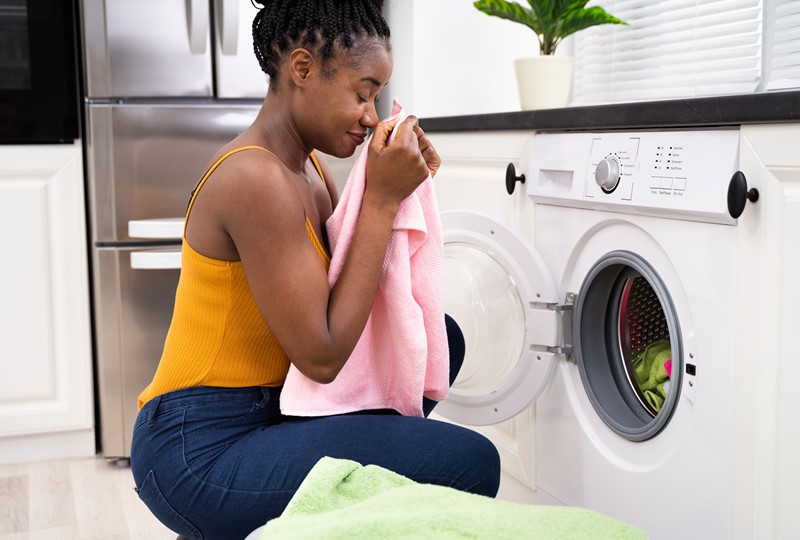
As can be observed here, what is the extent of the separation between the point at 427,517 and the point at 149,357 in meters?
1.83

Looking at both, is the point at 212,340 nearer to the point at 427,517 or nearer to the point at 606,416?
the point at 427,517

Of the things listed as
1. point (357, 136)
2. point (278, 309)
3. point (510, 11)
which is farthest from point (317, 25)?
point (510, 11)

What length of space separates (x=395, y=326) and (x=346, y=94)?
346mm

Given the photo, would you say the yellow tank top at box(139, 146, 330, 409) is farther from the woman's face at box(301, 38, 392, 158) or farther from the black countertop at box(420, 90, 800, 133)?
the black countertop at box(420, 90, 800, 133)

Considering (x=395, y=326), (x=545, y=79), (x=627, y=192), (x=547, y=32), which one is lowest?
(x=395, y=326)

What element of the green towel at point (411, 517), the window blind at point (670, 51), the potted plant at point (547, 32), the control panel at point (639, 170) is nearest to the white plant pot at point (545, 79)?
the potted plant at point (547, 32)

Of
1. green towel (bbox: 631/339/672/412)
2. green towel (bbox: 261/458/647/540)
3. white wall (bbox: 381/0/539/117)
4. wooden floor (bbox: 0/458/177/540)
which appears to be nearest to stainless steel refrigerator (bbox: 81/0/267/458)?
wooden floor (bbox: 0/458/177/540)

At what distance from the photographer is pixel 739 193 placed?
1193mm

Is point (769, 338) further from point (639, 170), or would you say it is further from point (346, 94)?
point (346, 94)

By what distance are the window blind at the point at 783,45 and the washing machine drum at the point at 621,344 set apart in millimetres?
758

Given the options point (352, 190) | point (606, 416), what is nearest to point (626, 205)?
point (606, 416)

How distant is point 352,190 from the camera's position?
126cm

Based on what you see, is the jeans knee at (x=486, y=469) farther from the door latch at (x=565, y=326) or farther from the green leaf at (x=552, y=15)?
the green leaf at (x=552, y=15)

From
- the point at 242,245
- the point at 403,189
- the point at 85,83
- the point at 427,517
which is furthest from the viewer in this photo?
the point at 85,83
